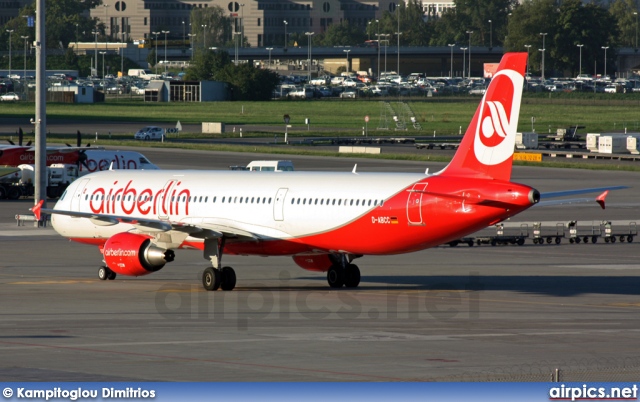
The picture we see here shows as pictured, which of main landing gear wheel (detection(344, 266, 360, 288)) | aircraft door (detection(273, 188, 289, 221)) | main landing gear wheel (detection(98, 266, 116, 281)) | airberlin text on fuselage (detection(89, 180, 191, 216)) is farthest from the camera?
main landing gear wheel (detection(98, 266, 116, 281))

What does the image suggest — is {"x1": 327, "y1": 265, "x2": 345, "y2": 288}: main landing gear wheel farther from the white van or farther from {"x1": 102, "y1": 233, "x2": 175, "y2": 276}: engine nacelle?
the white van

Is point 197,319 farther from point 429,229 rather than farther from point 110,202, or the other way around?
point 110,202

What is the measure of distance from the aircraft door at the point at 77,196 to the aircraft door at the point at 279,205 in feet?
28.2

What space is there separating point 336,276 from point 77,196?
34.4 feet

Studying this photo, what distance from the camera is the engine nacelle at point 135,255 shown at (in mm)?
38656

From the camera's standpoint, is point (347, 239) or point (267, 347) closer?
point (267, 347)

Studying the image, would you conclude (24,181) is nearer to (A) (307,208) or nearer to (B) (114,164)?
(B) (114,164)

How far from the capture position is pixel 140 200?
4128 centimetres

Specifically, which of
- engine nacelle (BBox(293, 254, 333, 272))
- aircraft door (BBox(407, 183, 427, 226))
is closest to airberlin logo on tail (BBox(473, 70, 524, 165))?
aircraft door (BBox(407, 183, 427, 226))

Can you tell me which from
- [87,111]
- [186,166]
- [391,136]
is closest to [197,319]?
[186,166]

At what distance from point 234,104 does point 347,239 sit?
15852 centimetres

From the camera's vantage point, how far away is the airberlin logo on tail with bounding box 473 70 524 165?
3491cm

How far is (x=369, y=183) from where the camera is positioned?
37188mm

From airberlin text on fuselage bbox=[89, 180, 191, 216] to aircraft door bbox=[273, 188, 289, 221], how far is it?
3487 millimetres
